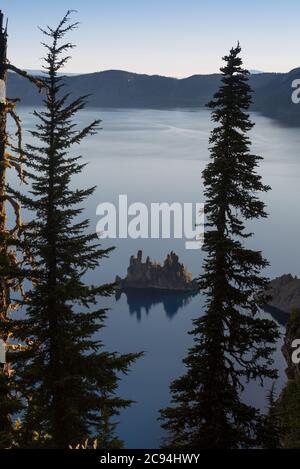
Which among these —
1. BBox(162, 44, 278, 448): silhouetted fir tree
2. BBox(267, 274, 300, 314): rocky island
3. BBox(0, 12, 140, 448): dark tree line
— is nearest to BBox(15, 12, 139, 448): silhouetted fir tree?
BBox(0, 12, 140, 448): dark tree line

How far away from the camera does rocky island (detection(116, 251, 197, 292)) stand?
14238cm

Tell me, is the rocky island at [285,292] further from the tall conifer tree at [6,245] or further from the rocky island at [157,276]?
the tall conifer tree at [6,245]

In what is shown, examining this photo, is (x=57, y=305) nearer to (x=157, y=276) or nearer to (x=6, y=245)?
(x=6, y=245)

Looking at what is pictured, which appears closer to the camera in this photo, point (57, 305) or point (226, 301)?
point (57, 305)

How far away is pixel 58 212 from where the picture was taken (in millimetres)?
14484
